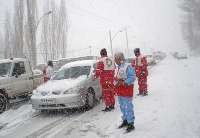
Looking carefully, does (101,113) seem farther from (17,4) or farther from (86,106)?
(17,4)

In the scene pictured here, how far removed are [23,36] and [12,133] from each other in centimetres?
3000

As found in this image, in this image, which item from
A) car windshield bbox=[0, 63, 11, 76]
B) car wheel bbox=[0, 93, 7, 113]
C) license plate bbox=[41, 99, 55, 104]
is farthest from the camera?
car windshield bbox=[0, 63, 11, 76]

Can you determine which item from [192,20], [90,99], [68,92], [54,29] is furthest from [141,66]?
[192,20]

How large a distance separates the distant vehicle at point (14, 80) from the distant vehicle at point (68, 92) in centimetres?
161

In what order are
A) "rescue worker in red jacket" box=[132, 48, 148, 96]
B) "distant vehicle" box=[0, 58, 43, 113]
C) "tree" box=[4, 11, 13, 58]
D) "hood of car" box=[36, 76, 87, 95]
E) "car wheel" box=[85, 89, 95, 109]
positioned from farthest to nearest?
"tree" box=[4, 11, 13, 58], "rescue worker in red jacket" box=[132, 48, 148, 96], "distant vehicle" box=[0, 58, 43, 113], "car wheel" box=[85, 89, 95, 109], "hood of car" box=[36, 76, 87, 95]

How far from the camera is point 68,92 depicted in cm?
1066

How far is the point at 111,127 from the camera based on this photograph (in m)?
8.47

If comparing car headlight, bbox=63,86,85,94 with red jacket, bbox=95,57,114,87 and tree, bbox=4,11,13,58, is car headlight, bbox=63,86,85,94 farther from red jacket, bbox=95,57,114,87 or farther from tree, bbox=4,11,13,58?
tree, bbox=4,11,13,58

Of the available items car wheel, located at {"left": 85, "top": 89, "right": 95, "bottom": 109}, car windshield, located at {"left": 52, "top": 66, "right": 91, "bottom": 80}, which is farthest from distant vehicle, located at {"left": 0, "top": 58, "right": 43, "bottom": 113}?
car wheel, located at {"left": 85, "top": 89, "right": 95, "bottom": 109}

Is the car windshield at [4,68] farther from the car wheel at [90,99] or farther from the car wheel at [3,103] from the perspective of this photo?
the car wheel at [90,99]

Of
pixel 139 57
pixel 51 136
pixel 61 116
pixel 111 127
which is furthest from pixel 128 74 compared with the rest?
pixel 139 57

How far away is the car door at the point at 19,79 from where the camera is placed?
12977 mm

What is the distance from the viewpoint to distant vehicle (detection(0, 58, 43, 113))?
1241cm

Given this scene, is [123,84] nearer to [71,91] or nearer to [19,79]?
[71,91]
